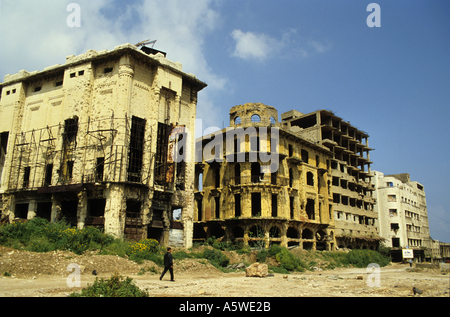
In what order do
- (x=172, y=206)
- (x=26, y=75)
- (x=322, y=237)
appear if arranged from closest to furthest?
1. (x=172, y=206)
2. (x=26, y=75)
3. (x=322, y=237)

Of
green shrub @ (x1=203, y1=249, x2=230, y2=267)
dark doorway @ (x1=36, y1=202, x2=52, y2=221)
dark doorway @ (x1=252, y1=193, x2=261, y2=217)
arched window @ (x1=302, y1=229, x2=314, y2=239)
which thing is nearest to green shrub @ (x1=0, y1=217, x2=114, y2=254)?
green shrub @ (x1=203, y1=249, x2=230, y2=267)

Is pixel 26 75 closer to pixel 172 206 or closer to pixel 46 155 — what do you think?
pixel 46 155

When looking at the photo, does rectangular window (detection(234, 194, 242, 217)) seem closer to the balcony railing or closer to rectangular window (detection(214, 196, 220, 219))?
the balcony railing

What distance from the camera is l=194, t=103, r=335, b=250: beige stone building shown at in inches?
1379

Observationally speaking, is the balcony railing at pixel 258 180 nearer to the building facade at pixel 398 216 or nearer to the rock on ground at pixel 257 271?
the rock on ground at pixel 257 271

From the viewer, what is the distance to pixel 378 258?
144 ft

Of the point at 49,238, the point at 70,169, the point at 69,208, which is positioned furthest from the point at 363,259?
the point at 49,238

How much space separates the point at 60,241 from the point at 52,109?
16.4m

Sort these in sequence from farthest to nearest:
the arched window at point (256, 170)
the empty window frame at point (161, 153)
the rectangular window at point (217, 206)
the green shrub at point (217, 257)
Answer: the rectangular window at point (217, 206) < the arched window at point (256, 170) < the empty window frame at point (161, 153) < the green shrub at point (217, 257)

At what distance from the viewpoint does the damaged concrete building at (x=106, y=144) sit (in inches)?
1077

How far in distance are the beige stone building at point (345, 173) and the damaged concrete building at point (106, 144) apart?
74.2 feet

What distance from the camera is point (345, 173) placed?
165ft

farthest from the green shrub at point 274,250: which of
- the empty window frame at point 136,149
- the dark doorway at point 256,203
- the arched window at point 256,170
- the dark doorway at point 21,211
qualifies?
the dark doorway at point 21,211

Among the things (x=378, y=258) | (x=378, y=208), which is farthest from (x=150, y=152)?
(x=378, y=208)
